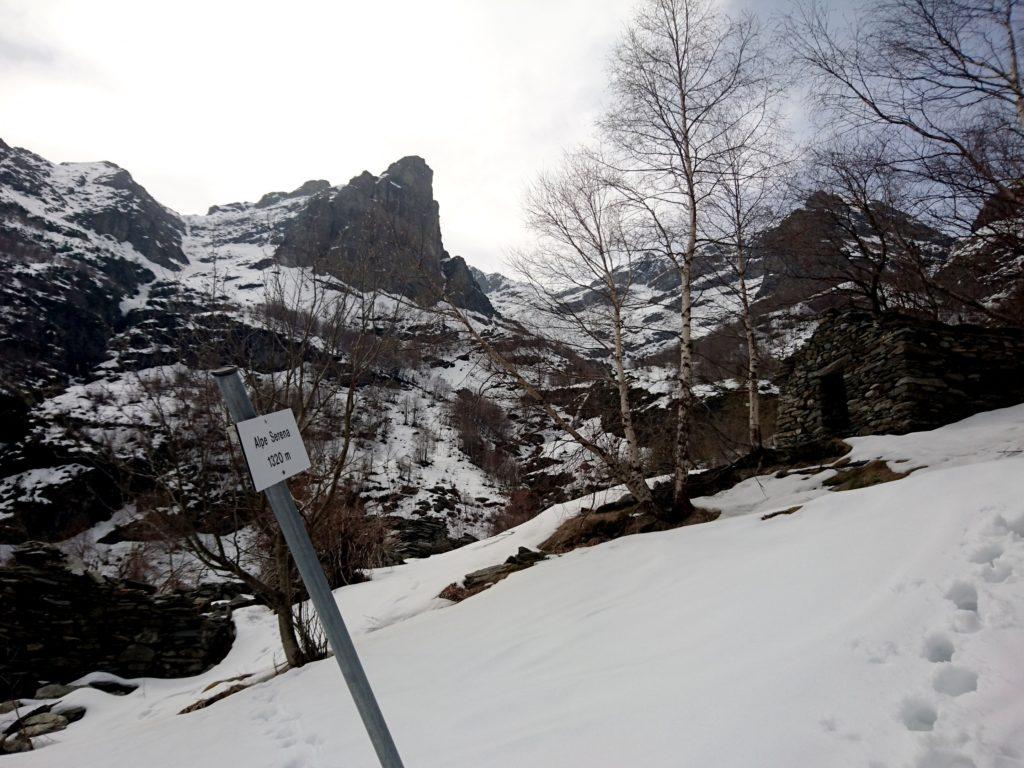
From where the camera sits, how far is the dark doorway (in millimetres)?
8789

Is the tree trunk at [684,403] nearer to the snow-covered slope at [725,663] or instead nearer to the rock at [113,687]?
the snow-covered slope at [725,663]

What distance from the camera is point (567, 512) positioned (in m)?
8.38

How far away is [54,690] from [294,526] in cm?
937

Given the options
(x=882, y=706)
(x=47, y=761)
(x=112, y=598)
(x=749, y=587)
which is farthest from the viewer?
(x=112, y=598)

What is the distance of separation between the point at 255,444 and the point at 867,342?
9307 millimetres

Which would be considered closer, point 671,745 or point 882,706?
point 882,706

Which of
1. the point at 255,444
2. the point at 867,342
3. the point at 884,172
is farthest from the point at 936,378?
the point at 255,444

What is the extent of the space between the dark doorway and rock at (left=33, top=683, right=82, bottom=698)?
13.5 meters

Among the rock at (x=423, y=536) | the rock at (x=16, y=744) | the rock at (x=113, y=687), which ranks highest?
the rock at (x=16, y=744)

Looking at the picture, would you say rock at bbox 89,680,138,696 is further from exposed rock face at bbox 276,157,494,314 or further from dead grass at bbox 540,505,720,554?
exposed rock face at bbox 276,157,494,314

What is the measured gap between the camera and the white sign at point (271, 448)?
4.12 ft

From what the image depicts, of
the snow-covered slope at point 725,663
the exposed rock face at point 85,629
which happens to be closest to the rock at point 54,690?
the exposed rock face at point 85,629

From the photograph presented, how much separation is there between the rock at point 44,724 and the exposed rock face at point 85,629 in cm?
167

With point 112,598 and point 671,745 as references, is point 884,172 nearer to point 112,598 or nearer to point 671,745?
point 671,745
